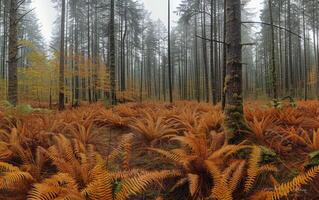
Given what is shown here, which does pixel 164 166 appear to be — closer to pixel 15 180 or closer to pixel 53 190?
pixel 53 190

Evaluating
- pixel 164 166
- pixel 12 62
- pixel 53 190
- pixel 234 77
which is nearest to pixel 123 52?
pixel 12 62

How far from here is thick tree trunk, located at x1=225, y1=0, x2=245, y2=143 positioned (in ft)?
13.4

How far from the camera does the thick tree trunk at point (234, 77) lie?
4094mm

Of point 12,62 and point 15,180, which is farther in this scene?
point 12,62

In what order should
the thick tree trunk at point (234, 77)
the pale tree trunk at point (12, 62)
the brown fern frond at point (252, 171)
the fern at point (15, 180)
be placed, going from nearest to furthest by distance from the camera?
the brown fern frond at point (252, 171) → the fern at point (15, 180) → the thick tree trunk at point (234, 77) → the pale tree trunk at point (12, 62)

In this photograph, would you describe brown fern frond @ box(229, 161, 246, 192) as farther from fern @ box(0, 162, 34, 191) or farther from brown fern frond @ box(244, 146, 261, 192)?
fern @ box(0, 162, 34, 191)

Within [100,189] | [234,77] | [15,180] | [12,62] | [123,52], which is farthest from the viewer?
[123,52]

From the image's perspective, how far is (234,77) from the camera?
4.11 metres

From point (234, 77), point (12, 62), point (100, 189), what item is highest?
point (12, 62)

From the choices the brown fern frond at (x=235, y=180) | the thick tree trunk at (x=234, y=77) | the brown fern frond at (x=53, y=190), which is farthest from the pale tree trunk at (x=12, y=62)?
the brown fern frond at (x=235, y=180)

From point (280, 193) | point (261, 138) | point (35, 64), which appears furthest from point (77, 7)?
point (280, 193)

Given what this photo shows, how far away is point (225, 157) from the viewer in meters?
3.35

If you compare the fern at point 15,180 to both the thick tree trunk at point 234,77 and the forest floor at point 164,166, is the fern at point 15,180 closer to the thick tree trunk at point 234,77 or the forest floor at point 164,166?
the forest floor at point 164,166

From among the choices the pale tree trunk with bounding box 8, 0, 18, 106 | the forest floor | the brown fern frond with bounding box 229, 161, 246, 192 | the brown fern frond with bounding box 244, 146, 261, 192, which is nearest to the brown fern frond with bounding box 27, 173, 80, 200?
the forest floor
